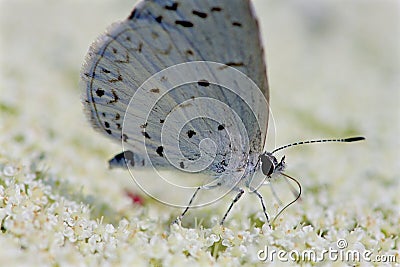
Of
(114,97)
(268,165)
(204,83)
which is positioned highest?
(204,83)

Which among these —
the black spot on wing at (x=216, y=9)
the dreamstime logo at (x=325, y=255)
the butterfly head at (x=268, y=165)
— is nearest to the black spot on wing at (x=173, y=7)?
the black spot on wing at (x=216, y=9)

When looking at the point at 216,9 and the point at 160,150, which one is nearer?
the point at 216,9

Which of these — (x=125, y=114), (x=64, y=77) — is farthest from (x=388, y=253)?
(x=64, y=77)

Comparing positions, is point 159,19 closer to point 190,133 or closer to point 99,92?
point 99,92

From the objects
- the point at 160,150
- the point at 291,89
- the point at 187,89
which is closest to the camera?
the point at 187,89

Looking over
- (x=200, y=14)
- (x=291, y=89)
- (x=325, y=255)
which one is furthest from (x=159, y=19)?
(x=291, y=89)

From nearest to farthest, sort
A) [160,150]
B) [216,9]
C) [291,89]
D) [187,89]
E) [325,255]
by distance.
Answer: [216,9]
[325,255]
[187,89]
[160,150]
[291,89]

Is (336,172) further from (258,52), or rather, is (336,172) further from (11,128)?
(11,128)
